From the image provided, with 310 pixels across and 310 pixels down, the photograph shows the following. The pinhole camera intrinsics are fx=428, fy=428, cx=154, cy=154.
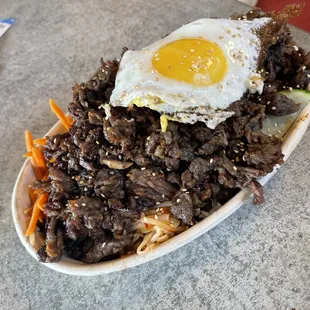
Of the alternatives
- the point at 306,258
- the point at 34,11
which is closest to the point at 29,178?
the point at 306,258

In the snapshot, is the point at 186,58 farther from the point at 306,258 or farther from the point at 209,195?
the point at 306,258

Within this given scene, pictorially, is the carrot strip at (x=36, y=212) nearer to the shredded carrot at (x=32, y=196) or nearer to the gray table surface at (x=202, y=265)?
the shredded carrot at (x=32, y=196)

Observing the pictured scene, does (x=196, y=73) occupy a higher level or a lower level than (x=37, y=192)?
higher

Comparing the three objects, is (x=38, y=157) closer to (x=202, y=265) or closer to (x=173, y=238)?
(x=173, y=238)

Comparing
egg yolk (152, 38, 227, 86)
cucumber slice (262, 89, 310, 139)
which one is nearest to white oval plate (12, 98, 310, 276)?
cucumber slice (262, 89, 310, 139)

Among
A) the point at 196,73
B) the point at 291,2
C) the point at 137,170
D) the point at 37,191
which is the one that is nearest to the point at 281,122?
the point at 196,73

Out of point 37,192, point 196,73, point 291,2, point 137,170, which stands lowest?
point 291,2

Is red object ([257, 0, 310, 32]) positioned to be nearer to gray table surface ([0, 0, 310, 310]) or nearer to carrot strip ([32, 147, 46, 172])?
gray table surface ([0, 0, 310, 310])

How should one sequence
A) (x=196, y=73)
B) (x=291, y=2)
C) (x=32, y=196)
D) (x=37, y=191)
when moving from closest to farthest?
(x=196, y=73), (x=37, y=191), (x=32, y=196), (x=291, y=2)
